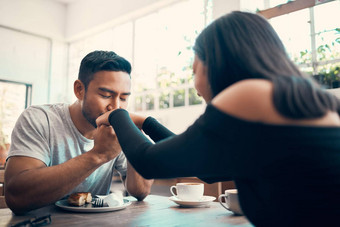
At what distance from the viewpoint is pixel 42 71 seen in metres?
5.31

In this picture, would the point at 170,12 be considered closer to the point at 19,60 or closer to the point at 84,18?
the point at 84,18

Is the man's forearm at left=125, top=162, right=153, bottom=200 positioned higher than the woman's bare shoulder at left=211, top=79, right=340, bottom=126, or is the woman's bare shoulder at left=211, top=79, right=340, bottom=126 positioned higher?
the woman's bare shoulder at left=211, top=79, right=340, bottom=126

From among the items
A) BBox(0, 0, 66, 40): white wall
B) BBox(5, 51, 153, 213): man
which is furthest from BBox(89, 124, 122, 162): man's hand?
BBox(0, 0, 66, 40): white wall

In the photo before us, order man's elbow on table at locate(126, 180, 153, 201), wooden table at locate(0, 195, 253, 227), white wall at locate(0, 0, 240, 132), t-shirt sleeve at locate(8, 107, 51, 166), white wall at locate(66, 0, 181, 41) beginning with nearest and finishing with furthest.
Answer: wooden table at locate(0, 195, 253, 227) → t-shirt sleeve at locate(8, 107, 51, 166) → man's elbow on table at locate(126, 180, 153, 201) → white wall at locate(66, 0, 181, 41) → white wall at locate(0, 0, 240, 132)

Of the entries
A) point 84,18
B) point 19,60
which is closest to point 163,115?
point 84,18

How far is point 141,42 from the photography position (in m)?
4.45

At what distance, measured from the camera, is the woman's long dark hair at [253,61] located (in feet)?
1.77

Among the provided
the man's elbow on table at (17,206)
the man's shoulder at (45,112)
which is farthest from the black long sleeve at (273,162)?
the man's shoulder at (45,112)

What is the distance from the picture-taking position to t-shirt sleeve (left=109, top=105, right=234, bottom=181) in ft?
1.94

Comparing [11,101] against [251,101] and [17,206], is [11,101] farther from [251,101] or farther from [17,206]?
[251,101]

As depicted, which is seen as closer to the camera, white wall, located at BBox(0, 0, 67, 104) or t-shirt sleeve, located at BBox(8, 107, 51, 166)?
t-shirt sleeve, located at BBox(8, 107, 51, 166)

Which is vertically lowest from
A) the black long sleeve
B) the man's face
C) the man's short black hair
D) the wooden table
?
the wooden table

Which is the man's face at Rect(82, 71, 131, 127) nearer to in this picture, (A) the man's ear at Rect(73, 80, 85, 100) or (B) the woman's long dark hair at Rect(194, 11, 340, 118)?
(A) the man's ear at Rect(73, 80, 85, 100)

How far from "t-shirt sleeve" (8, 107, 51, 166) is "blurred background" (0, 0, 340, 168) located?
1997 mm
